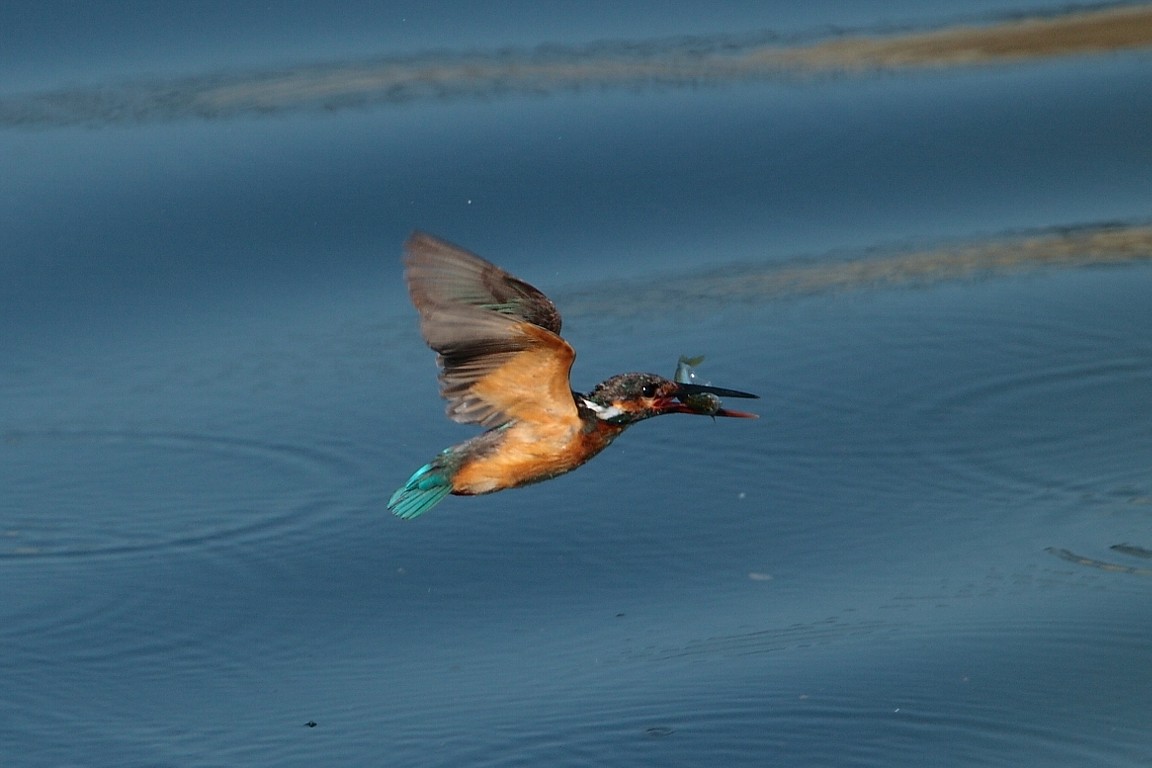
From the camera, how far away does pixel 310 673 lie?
4.25 m

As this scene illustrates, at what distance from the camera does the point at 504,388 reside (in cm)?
403

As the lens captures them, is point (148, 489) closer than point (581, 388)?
Yes

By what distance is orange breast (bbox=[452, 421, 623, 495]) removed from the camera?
13.2ft

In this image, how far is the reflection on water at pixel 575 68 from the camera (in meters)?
6.80

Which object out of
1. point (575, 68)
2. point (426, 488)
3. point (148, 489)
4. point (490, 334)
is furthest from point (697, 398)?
point (575, 68)

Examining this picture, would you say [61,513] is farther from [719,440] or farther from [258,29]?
[258,29]

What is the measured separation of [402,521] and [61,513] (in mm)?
932

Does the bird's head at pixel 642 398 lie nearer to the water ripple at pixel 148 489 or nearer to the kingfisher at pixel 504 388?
the kingfisher at pixel 504 388

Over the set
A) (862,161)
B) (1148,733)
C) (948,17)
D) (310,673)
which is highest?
(948,17)

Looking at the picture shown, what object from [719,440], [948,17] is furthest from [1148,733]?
[948,17]

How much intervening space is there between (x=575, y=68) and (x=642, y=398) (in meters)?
3.23

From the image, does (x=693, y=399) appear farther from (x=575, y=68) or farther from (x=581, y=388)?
(x=575, y=68)

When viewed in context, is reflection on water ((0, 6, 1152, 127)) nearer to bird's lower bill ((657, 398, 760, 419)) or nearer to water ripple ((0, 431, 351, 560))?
water ripple ((0, 431, 351, 560))

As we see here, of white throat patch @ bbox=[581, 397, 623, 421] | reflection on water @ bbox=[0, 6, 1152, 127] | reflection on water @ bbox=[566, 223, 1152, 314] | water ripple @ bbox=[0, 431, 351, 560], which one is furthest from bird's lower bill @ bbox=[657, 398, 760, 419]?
reflection on water @ bbox=[0, 6, 1152, 127]
